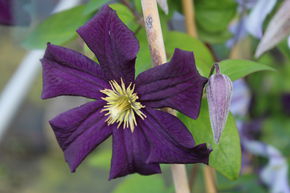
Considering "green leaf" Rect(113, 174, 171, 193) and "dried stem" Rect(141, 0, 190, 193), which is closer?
"dried stem" Rect(141, 0, 190, 193)

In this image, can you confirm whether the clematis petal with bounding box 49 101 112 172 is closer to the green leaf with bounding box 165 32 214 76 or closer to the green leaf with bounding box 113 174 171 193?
the green leaf with bounding box 165 32 214 76

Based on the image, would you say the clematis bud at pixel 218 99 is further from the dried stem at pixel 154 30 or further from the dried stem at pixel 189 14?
the dried stem at pixel 189 14

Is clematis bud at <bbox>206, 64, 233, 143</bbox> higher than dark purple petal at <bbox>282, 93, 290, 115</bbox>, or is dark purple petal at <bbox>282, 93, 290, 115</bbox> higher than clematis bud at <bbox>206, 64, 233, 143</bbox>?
clematis bud at <bbox>206, 64, 233, 143</bbox>

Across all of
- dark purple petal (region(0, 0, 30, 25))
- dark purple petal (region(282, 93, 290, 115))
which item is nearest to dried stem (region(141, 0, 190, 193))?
dark purple petal (region(0, 0, 30, 25))

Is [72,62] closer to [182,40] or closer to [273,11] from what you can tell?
[182,40]

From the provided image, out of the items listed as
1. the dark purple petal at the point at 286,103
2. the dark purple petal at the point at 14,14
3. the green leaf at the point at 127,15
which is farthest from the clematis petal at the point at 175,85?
the dark purple petal at the point at 286,103

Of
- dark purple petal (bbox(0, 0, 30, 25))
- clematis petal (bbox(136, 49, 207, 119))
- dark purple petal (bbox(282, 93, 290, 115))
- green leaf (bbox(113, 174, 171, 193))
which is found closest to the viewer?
clematis petal (bbox(136, 49, 207, 119))

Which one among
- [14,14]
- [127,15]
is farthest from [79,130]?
[14,14]
